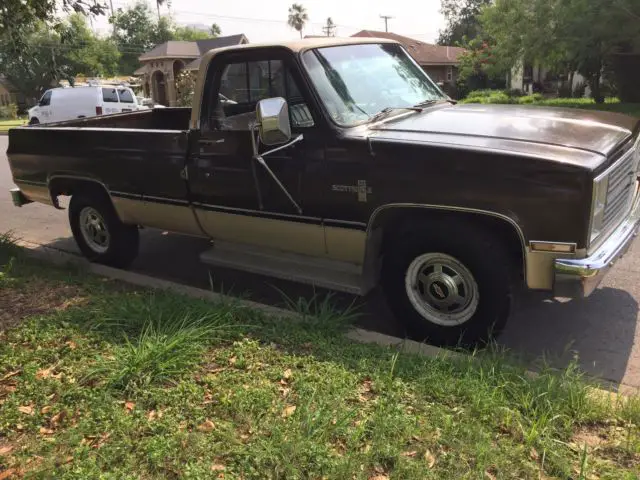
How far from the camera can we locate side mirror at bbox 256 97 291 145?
383cm

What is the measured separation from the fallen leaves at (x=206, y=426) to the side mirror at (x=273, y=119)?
1838 millimetres

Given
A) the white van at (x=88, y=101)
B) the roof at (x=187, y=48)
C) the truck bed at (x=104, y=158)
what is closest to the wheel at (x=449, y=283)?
the truck bed at (x=104, y=158)

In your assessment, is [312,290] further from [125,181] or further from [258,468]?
[258,468]

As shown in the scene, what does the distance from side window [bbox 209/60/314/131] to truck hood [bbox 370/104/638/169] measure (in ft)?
1.97

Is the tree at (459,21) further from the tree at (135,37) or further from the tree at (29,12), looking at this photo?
the tree at (29,12)

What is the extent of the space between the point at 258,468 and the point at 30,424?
1304 mm

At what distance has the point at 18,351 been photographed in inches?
153

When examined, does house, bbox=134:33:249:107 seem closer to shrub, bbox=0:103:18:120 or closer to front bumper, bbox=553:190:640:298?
shrub, bbox=0:103:18:120

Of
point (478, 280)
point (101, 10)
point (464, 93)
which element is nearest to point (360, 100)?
point (478, 280)

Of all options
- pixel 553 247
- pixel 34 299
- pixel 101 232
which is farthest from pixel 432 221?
pixel 101 232

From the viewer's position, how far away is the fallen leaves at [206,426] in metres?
3.04

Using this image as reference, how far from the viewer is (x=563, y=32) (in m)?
16.8

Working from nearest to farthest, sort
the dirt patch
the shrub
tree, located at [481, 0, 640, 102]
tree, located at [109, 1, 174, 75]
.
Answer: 1. the dirt patch
2. tree, located at [481, 0, 640, 102]
3. the shrub
4. tree, located at [109, 1, 174, 75]

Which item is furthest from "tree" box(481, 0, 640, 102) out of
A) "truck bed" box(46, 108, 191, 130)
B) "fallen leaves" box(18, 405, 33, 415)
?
"fallen leaves" box(18, 405, 33, 415)
